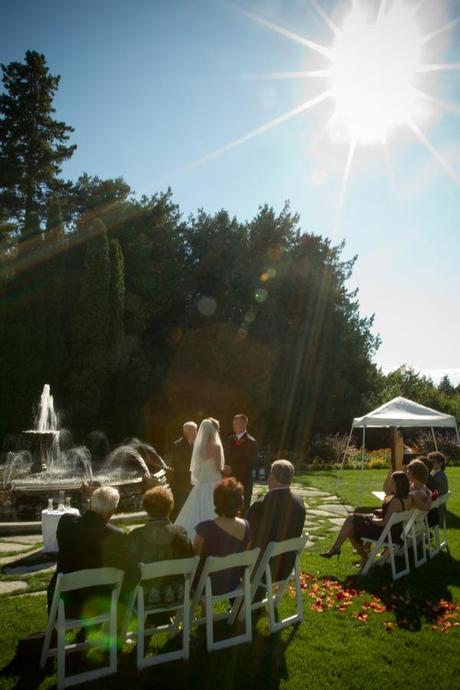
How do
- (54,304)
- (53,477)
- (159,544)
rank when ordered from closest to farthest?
(159,544) → (53,477) → (54,304)

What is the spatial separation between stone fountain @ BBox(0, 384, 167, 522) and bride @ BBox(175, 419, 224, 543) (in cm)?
195

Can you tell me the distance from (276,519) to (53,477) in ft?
27.4

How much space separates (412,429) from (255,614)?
28.8 metres

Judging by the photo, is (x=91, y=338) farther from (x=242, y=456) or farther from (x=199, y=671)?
(x=199, y=671)

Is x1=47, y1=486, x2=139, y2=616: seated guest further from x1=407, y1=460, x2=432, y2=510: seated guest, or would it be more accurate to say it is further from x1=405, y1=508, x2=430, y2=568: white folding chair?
x1=407, y1=460, x2=432, y2=510: seated guest

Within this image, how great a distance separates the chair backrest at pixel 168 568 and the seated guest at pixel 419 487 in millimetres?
3726

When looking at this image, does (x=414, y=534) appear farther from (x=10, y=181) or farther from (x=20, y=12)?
(x=10, y=181)

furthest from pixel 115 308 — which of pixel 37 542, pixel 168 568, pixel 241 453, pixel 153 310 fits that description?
pixel 168 568

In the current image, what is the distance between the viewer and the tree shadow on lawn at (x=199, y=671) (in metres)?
3.75

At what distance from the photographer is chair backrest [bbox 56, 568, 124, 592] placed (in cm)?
350

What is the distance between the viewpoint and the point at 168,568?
391 centimetres

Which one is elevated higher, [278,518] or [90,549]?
[278,518]

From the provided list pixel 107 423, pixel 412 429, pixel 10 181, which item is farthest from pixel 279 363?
pixel 10 181

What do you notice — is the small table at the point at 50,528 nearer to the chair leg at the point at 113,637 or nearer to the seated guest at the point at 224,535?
the seated guest at the point at 224,535
